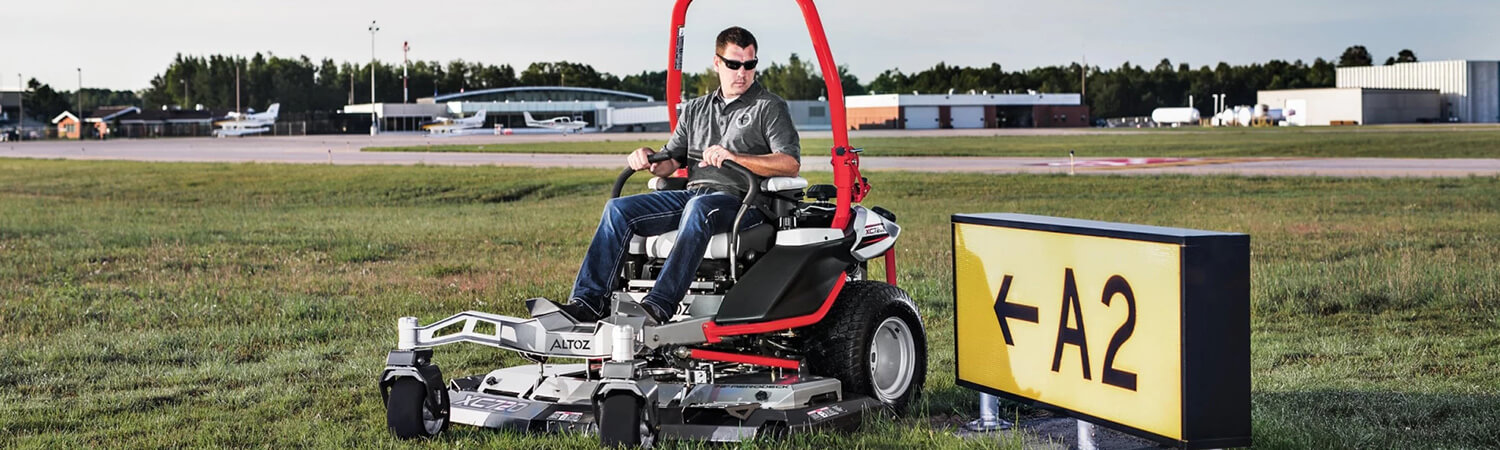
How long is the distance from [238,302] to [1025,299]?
24.9 feet

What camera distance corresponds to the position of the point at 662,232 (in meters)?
6.58

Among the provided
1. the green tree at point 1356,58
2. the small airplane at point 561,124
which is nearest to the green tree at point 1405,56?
the green tree at point 1356,58

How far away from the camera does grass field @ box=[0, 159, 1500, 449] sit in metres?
6.77

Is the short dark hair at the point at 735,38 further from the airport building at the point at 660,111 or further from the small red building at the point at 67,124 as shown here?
the small red building at the point at 67,124

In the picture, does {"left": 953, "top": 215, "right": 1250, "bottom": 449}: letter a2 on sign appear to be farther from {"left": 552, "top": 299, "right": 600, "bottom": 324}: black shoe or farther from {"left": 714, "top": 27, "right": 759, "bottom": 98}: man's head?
{"left": 552, "top": 299, "right": 600, "bottom": 324}: black shoe

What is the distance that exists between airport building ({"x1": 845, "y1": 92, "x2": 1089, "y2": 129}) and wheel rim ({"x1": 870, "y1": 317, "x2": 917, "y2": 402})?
117429 mm

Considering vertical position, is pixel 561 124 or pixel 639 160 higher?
pixel 561 124

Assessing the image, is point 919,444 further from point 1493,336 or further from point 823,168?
point 823,168

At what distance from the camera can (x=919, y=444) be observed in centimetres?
614

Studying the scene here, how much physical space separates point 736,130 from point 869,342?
1.13 metres

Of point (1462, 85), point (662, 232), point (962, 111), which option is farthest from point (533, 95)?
point (662, 232)

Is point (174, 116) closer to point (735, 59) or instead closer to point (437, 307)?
point (437, 307)

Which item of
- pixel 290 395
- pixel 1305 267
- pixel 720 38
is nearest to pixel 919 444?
pixel 720 38

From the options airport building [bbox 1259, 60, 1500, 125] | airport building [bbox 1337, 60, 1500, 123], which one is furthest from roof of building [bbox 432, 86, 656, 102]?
airport building [bbox 1337, 60, 1500, 123]
